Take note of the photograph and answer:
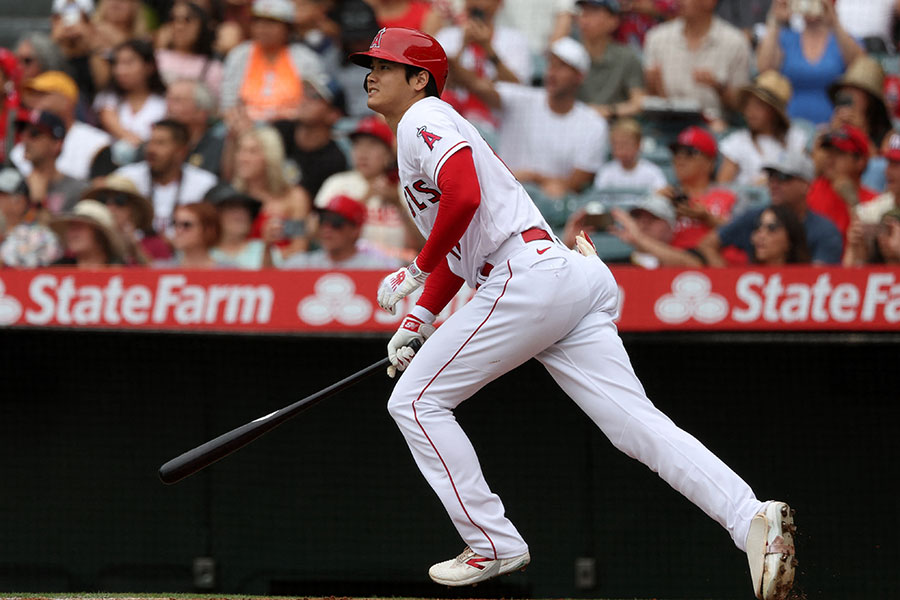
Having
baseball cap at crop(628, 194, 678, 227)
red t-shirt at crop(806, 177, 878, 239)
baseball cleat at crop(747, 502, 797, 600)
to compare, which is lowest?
baseball cleat at crop(747, 502, 797, 600)

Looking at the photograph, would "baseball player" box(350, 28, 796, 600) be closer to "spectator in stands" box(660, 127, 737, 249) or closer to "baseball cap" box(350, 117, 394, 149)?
"spectator in stands" box(660, 127, 737, 249)

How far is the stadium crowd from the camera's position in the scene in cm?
549

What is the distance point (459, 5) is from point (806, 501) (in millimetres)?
3423

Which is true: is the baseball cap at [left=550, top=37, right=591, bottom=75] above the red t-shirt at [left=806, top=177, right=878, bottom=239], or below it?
above

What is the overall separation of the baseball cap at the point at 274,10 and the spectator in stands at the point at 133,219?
1.45 meters

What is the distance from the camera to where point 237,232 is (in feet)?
18.8

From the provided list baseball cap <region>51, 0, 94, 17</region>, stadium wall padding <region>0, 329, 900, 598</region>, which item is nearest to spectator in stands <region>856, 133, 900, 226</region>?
stadium wall padding <region>0, 329, 900, 598</region>

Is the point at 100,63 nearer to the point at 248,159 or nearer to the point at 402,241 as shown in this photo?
the point at 248,159

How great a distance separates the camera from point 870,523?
506cm

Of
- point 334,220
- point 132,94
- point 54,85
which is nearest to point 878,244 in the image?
point 334,220

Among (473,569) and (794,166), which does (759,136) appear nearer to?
(794,166)

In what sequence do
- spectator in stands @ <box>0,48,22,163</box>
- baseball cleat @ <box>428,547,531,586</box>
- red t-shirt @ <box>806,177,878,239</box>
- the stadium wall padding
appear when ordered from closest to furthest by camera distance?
baseball cleat @ <box>428,547,531,586</box>
the stadium wall padding
red t-shirt @ <box>806,177,878,239</box>
spectator in stands @ <box>0,48,22,163</box>

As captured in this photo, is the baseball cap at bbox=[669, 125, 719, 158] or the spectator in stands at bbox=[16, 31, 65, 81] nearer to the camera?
the baseball cap at bbox=[669, 125, 719, 158]

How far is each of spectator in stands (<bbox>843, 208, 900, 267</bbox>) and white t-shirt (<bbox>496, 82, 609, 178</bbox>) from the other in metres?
1.39
